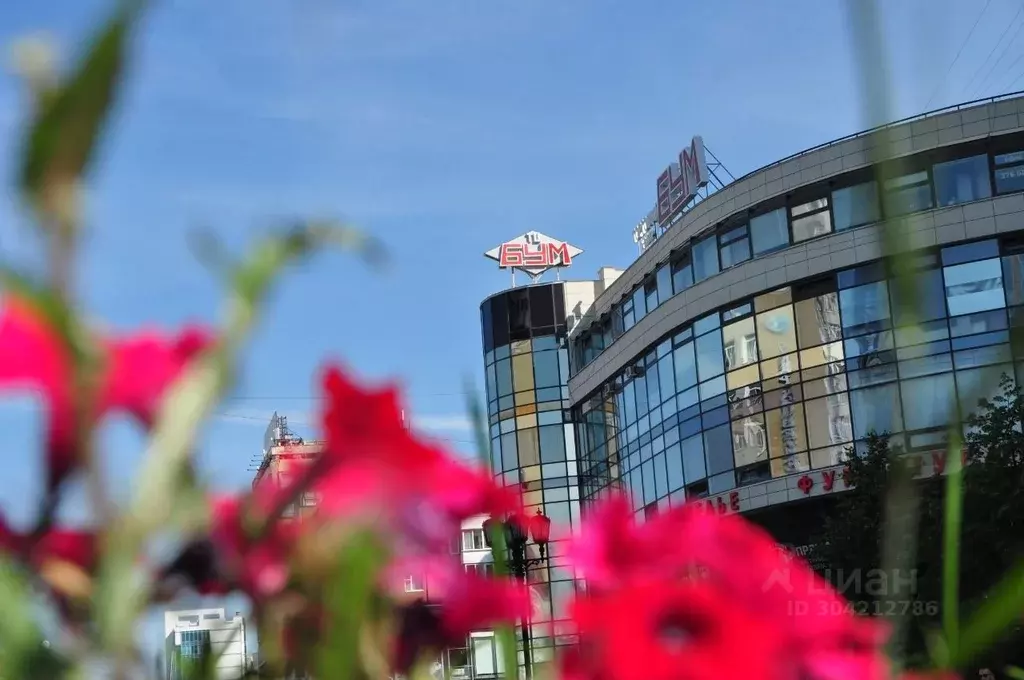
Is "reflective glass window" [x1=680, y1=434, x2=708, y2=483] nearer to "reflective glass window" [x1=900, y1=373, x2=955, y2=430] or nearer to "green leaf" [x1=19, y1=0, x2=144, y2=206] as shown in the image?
"reflective glass window" [x1=900, y1=373, x2=955, y2=430]

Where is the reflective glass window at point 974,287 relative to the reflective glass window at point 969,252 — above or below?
below

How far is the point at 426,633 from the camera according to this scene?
521mm

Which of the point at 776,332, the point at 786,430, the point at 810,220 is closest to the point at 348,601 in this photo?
the point at 786,430

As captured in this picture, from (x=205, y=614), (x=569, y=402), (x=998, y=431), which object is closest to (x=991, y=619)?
(x=205, y=614)

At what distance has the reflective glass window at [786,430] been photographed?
23.4 m

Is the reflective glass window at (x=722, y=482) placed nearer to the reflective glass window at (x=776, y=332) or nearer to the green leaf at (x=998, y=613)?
the reflective glass window at (x=776, y=332)

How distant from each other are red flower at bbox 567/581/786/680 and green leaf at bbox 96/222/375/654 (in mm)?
150

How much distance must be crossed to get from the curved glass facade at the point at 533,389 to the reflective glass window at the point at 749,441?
10457 mm

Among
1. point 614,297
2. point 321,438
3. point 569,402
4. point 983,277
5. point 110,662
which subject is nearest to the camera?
point 110,662

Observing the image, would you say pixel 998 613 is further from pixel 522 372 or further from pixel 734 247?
pixel 522 372

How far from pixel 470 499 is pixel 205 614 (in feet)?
0.52

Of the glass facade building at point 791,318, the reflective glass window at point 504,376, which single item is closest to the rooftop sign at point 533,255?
the reflective glass window at point 504,376

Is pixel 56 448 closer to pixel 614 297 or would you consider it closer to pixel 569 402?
pixel 614 297

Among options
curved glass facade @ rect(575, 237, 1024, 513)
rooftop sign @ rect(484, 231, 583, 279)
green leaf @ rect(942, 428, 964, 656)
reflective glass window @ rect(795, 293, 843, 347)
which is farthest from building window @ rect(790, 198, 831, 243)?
green leaf @ rect(942, 428, 964, 656)
